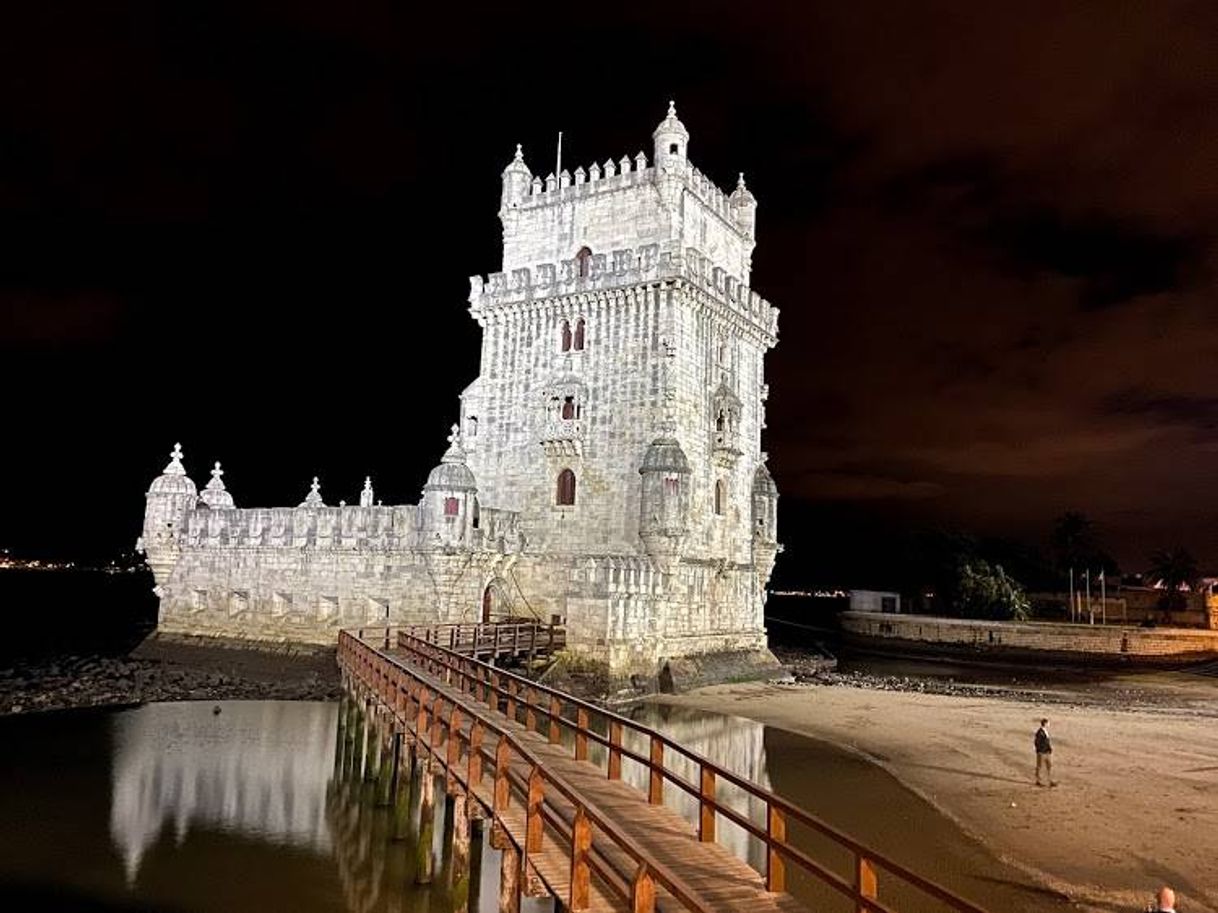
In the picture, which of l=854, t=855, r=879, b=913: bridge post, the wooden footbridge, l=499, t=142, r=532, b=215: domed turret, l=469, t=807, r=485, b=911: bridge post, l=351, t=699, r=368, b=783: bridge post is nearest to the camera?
l=854, t=855, r=879, b=913: bridge post

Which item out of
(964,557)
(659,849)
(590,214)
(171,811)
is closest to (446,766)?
(659,849)

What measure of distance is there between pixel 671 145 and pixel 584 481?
45.9 feet

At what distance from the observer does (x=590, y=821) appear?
373 inches

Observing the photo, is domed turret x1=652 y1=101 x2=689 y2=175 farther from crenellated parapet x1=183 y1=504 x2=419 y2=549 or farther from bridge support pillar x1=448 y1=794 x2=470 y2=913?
bridge support pillar x1=448 y1=794 x2=470 y2=913

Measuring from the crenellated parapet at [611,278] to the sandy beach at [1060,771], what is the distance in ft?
52.3

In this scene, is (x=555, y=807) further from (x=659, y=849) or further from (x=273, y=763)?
(x=273, y=763)

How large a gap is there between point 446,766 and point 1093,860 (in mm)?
11038

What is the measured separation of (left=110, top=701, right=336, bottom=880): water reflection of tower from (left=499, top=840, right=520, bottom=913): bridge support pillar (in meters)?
6.34

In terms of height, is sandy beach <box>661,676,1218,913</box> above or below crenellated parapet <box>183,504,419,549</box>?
below

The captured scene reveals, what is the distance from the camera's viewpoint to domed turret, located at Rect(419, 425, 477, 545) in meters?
33.0

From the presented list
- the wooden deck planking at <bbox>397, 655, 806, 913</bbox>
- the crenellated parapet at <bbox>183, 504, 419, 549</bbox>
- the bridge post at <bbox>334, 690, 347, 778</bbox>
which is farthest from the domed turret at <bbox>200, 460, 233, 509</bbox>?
the wooden deck planking at <bbox>397, 655, 806, 913</bbox>

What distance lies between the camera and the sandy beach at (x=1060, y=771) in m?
14.9

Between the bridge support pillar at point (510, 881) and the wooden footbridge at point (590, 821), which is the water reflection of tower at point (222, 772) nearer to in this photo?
the wooden footbridge at point (590, 821)

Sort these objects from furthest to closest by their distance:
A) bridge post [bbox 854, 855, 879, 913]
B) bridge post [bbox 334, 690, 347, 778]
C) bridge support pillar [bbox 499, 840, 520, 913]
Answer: bridge post [bbox 334, 690, 347, 778], bridge support pillar [bbox 499, 840, 520, 913], bridge post [bbox 854, 855, 879, 913]
